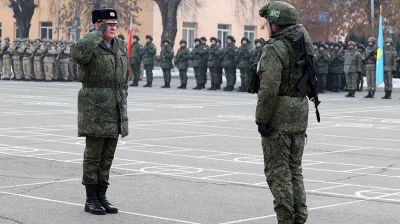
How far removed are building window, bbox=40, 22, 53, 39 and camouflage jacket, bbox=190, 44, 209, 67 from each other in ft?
111

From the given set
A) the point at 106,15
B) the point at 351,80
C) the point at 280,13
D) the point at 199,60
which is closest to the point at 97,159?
the point at 106,15

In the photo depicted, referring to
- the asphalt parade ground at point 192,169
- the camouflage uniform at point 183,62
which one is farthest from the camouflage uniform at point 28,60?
the asphalt parade ground at point 192,169

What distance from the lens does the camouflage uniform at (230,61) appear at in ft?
126

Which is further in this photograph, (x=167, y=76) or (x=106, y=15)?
(x=167, y=76)

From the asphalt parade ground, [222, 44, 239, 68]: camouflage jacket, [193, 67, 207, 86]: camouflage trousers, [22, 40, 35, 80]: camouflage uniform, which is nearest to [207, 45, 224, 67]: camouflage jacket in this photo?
[222, 44, 239, 68]: camouflage jacket

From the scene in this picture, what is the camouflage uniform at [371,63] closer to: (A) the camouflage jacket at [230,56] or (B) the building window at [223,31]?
(A) the camouflage jacket at [230,56]

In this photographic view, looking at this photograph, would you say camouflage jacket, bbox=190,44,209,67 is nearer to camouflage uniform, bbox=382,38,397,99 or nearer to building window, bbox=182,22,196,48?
camouflage uniform, bbox=382,38,397,99

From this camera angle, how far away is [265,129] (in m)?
8.34

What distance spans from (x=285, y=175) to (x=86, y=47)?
271 centimetres

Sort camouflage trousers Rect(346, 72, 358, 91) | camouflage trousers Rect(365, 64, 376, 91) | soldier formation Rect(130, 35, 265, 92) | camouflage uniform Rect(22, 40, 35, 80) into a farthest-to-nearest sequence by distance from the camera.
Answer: camouflage uniform Rect(22, 40, 35, 80), soldier formation Rect(130, 35, 265, 92), camouflage trousers Rect(346, 72, 358, 91), camouflage trousers Rect(365, 64, 376, 91)

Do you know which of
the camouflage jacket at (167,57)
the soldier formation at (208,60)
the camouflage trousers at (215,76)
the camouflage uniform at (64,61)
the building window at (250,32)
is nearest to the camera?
the soldier formation at (208,60)

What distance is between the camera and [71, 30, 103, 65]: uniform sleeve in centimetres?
1007

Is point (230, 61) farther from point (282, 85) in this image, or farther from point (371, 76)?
point (282, 85)

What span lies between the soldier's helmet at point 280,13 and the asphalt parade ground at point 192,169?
233 centimetres
